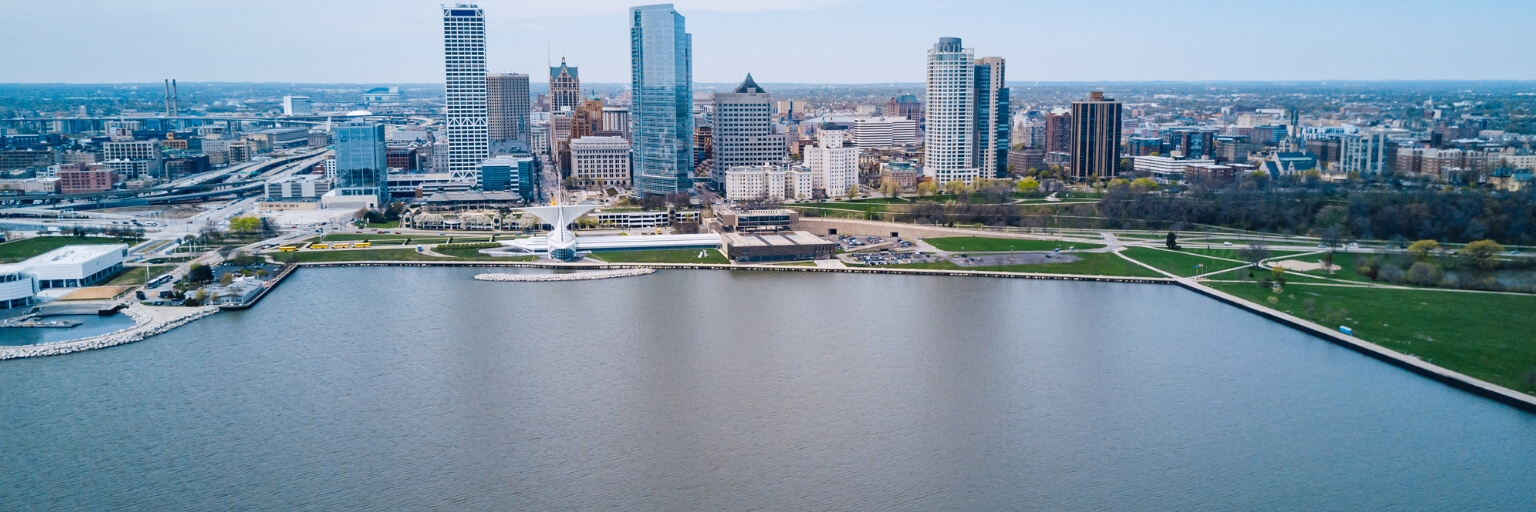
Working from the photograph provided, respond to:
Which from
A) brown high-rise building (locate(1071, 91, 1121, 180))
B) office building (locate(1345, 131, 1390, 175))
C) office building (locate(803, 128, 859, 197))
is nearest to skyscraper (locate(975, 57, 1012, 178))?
brown high-rise building (locate(1071, 91, 1121, 180))

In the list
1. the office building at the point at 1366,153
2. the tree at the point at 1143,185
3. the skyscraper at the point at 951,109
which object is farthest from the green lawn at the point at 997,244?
the office building at the point at 1366,153

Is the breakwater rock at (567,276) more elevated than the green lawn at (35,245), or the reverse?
the green lawn at (35,245)

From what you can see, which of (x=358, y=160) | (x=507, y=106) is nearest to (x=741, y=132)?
(x=358, y=160)

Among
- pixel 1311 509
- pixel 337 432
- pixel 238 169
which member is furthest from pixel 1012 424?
pixel 238 169

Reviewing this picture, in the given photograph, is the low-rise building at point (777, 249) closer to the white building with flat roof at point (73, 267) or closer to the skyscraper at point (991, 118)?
the white building with flat roof at point (73, 267)

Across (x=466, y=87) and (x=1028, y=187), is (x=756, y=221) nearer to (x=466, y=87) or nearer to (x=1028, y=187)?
(x=1028, y=187)
